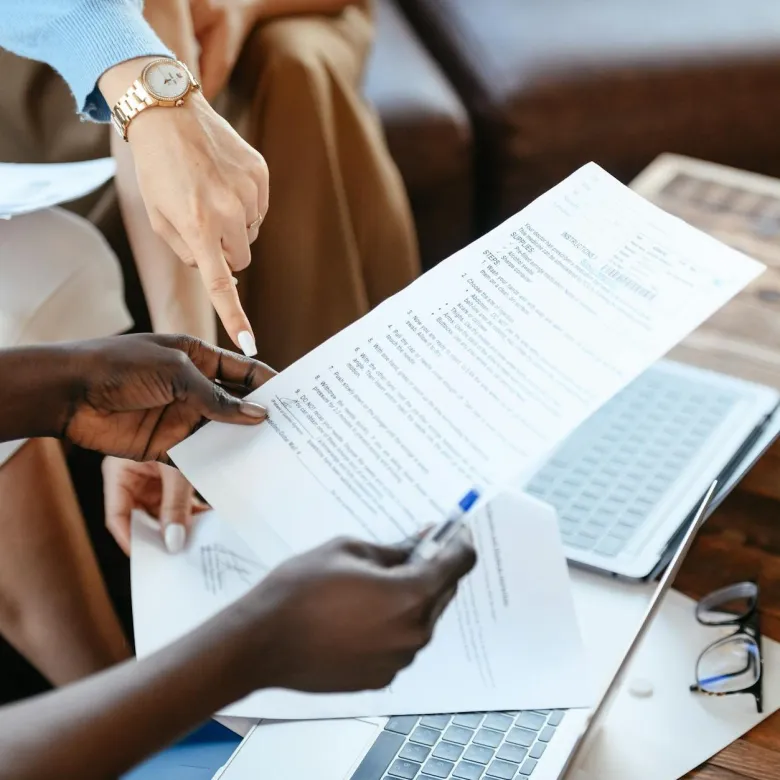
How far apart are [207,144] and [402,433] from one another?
284 mm

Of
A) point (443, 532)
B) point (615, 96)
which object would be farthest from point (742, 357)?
point (615, 96)

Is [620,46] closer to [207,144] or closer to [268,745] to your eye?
[207,144]

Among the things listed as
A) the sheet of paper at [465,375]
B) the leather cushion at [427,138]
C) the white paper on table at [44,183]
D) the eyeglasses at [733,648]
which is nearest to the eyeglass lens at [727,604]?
the eyeglasses at [733,648]

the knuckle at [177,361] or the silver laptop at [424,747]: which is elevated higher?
the knuckle at [177,361]

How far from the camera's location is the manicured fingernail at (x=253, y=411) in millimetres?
648

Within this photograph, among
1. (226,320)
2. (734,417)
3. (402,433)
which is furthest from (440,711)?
(734,417)

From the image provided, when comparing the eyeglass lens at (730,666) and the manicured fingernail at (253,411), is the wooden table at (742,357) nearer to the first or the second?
the eyeglass lens at (730,666)

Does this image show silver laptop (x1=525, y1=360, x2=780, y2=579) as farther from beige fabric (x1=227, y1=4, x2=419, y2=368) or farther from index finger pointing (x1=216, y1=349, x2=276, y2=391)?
beige fabric (x1=227, y1=4, x2=419, y2=368)

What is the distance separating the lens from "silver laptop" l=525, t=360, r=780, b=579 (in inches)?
31.0

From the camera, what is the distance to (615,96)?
5.24 feet

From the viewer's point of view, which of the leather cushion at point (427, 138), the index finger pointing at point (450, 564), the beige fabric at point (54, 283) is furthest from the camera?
Result: the leather cushion at point (427, 138)

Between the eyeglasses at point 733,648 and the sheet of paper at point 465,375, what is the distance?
0.84 feet

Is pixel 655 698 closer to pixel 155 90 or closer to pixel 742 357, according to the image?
pixel 742 357

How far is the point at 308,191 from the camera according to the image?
4.24 feet
